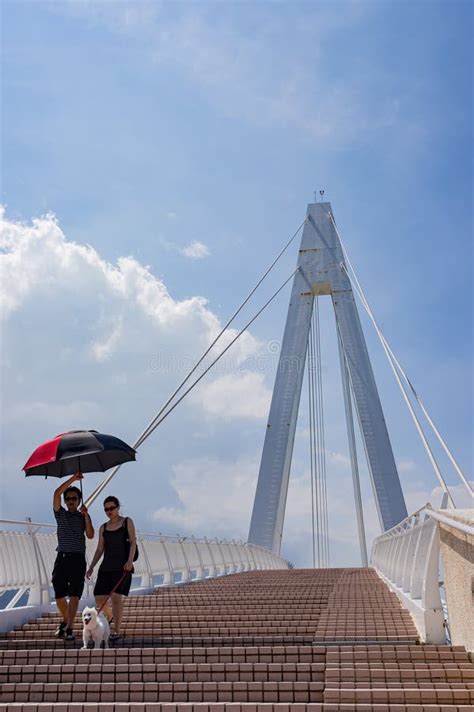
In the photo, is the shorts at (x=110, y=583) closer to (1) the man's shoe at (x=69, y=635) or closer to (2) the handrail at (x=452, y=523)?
(1) the man's shoe at (x=69, y=635)

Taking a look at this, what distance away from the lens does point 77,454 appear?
6270 millimetres

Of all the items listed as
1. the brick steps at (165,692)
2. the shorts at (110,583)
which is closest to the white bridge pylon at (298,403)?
the shorts at (110,583)

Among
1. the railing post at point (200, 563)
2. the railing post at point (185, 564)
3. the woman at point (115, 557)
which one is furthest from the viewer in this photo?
the railing post at point (200, 563)

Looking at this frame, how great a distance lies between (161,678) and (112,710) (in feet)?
1.81

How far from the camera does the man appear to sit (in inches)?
240

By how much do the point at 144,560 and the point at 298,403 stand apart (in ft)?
42.5

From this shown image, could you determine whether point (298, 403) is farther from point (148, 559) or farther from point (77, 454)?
point (77, 454)

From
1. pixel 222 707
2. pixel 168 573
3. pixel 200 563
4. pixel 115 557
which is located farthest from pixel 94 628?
pixel 200 563

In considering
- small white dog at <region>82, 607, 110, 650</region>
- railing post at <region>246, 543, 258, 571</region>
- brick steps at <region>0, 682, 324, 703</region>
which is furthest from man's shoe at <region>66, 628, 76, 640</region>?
railing post at <region>246, 543, 258, 571</region>

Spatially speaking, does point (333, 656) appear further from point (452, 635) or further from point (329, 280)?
point (329, 280)

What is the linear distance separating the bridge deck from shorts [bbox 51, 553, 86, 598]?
0.39 meters

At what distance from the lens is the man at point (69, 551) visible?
20.0 ft

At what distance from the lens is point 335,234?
26.7 metres

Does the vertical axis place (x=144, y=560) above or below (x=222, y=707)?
above
